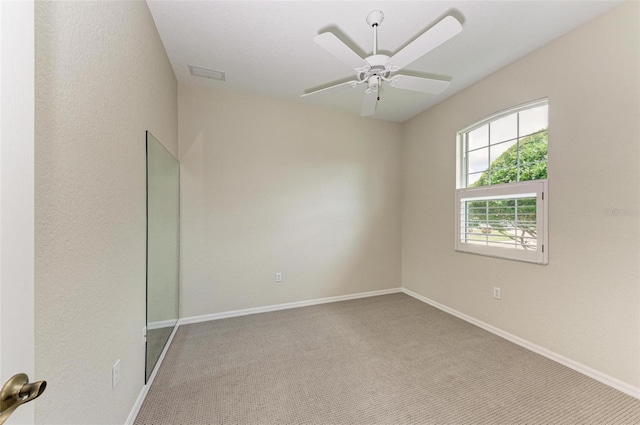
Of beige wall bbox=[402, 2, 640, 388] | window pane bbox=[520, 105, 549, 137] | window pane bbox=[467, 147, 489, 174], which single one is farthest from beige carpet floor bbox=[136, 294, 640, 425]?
window pane bbox=[520, 105, 549, 137]

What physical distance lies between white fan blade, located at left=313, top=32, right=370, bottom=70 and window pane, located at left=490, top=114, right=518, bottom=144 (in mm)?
1882

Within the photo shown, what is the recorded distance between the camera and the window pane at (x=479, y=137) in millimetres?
2943

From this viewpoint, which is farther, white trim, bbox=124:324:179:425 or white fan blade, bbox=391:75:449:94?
white fan blade, bbox=391:75:449:94

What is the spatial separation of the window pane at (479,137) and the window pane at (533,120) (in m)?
0.40

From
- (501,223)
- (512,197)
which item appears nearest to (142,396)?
(501,223)

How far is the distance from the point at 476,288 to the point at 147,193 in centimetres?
344

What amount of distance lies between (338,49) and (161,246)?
2.15 m

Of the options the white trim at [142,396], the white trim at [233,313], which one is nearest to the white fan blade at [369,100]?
the white trim at [233,313]

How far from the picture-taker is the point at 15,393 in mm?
508

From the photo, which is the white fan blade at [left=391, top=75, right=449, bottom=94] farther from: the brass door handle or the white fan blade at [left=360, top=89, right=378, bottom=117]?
the brass door handle

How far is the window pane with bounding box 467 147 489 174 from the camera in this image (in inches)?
116

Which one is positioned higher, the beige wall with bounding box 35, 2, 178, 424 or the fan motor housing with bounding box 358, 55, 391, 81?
the fan motor housing with bounding box 358, 55, 391, 81

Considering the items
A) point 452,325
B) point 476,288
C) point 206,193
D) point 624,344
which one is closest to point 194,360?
point 206,193

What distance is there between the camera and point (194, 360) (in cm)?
219
